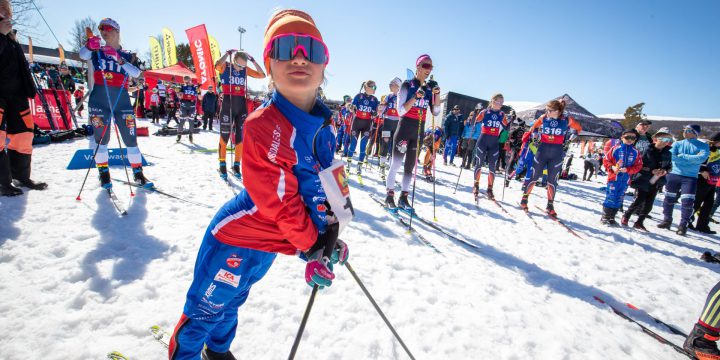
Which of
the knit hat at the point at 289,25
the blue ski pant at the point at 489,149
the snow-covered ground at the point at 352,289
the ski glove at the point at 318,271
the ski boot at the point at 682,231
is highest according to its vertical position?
the knit hat at the point at 289,25

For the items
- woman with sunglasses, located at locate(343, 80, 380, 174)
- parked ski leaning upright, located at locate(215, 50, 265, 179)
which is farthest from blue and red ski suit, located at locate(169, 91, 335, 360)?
woman with sunglasses, located at locate(343, 80, 380, 174)

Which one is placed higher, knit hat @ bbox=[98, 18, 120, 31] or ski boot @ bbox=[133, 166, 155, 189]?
knit hat @ bbox=[98, 18, 120, 31]

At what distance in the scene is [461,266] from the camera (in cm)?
346

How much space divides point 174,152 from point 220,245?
335 inches

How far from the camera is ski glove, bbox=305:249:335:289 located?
129cm

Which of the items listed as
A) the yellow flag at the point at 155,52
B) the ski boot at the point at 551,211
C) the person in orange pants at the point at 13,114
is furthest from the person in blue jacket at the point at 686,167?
the yellow flag at the point at 155,52

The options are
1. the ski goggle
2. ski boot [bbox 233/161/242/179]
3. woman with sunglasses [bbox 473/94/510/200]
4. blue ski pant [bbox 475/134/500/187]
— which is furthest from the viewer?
blue ski pant [bbox 475/134/500/187]

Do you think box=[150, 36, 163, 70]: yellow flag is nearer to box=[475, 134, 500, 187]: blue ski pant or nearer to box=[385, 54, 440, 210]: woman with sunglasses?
box=[385, 54, 440, 210]: woman with sunglasses

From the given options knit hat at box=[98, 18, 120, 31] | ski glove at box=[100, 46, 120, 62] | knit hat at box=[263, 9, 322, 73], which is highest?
knit hat at box=[98, 18, 120, 31]

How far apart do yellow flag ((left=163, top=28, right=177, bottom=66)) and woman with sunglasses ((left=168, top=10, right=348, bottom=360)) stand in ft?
99.2

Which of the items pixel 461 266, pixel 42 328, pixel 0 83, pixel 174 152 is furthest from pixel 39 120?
pixel 461 266

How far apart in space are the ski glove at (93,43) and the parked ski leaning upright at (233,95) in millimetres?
1922

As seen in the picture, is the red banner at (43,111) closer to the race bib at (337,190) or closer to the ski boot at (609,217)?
the race bib at (337,190)

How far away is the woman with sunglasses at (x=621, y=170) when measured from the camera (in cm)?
643
